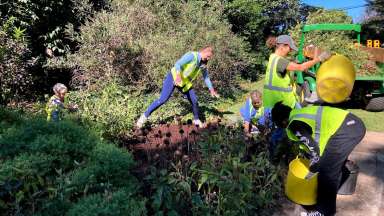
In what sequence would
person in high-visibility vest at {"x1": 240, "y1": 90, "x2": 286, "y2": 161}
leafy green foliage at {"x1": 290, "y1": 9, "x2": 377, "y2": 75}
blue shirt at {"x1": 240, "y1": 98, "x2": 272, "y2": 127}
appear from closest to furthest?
person in high-visibility vest at {"x1": 240, "y1": 90, "x2": 286, "y2": 161}
blue shirt at {"x1": 240, "y1": 98, "x2": 272, "y2": 127}
leafy green foliage at {"x1": 290, "y1": 9, "x2": 377, "y2": 75}

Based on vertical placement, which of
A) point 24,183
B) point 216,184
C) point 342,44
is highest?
point 342,44

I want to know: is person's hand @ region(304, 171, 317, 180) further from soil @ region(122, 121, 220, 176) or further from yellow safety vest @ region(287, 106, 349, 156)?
soil @ region(122, 121, 220, 176)

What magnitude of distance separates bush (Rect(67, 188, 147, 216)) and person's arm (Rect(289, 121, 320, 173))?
1309mm

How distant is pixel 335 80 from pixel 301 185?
86 cm

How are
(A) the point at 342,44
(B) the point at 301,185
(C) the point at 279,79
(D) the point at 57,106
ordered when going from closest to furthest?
(B) the point at 301,185
(C) the point at 279,79
(D) the point at 57,106
(A) the point at 342,44

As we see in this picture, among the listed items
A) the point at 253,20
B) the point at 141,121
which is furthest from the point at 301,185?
the point at 253,20

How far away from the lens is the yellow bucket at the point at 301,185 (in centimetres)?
301

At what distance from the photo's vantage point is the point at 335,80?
2805mm

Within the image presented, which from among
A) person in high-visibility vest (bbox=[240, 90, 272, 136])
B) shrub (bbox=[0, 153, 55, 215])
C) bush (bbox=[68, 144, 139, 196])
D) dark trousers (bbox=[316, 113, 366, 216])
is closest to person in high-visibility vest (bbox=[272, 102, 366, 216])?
dark trousers (bbox=[316, 113, 366, 216])

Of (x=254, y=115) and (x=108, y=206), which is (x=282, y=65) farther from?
(x=108, y=206)

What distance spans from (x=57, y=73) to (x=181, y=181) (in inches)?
427

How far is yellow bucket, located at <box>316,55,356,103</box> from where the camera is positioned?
9.20 feet

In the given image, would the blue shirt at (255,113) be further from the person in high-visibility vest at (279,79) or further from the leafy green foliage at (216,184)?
the leafy green foliage at (216,184)

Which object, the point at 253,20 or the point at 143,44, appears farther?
the point at 253,20
